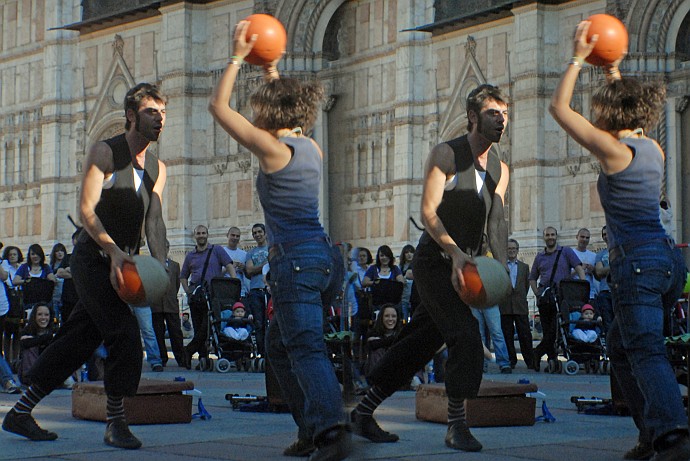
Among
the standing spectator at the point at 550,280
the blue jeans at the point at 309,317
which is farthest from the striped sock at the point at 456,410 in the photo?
the standing spectator at the point at 550,280

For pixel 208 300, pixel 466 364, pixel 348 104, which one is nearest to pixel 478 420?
pixel 466 364

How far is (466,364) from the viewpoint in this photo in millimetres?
7070

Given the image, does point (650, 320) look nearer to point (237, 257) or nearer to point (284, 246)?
point (284, 246)

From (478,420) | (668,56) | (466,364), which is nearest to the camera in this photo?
(466,364)

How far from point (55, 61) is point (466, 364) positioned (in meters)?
27.3

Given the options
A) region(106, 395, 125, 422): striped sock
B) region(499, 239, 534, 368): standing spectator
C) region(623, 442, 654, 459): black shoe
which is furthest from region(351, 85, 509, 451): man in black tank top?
region(499, 239, 534, 368): standing spectator

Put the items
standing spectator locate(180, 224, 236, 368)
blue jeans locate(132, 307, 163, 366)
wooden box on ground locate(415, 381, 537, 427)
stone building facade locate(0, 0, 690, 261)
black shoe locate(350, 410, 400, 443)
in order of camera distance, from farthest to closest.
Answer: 1. stone building facade locate(0, 0, 690, 261)
2. standing spectator locate(180, 224, 236, 368)
3. blue jeans locate(132, 307, 163, 366)
4. wooden box on ground locate(415, 381, 537, 427)
5. black shoe locate(350, 410, 400, 443)

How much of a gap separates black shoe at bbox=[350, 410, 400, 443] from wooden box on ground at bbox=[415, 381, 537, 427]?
1.06m

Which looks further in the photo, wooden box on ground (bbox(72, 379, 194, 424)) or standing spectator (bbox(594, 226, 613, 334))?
standing spectator (bbox(594, 226, 613, 334))

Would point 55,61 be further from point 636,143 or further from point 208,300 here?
point 636,143

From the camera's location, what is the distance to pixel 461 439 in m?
7.20

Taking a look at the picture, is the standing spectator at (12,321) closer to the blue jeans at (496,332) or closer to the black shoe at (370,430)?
the blue jeans at (496,332)

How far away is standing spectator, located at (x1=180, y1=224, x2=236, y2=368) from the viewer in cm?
1706

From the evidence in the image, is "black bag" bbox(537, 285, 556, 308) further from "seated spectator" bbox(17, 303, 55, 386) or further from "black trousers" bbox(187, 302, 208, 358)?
"seated spectator" bbox(17, 303, 55, 386)
